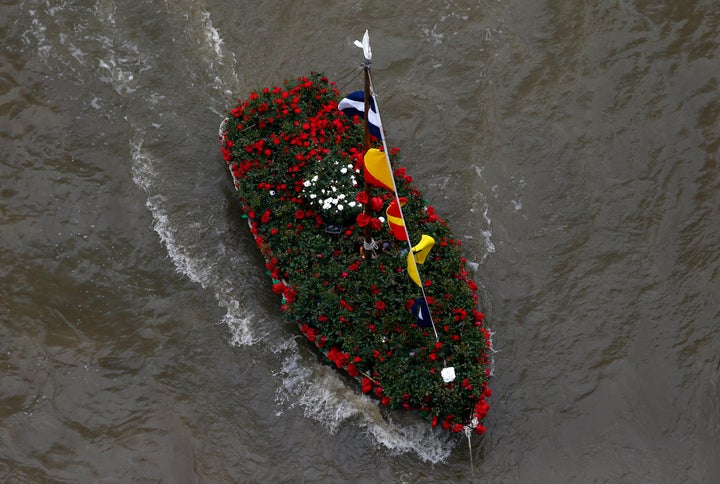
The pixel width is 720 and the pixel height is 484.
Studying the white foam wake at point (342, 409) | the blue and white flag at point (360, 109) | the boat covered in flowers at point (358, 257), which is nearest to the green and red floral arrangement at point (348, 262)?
the boat covered in flowers at point (358, 257)

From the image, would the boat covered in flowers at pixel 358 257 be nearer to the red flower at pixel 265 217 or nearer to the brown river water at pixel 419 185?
the red flower at pixel 265 217

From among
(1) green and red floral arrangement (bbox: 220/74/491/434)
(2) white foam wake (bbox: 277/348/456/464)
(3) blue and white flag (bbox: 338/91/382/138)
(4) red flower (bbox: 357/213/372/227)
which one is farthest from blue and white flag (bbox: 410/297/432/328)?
(3) blue and white flag (bbox: 338/91/382/138)

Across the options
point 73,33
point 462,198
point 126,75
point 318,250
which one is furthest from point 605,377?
point 73,33

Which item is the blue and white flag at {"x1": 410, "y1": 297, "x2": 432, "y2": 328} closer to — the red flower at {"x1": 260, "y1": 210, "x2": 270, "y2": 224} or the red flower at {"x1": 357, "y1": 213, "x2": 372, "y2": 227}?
the red flower at {"x1": 357, "y1": 213, "x2": 372, "y2": 227}

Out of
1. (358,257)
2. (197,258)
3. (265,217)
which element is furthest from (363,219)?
(197,258)

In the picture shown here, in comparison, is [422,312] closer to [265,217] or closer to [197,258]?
[265,217]
